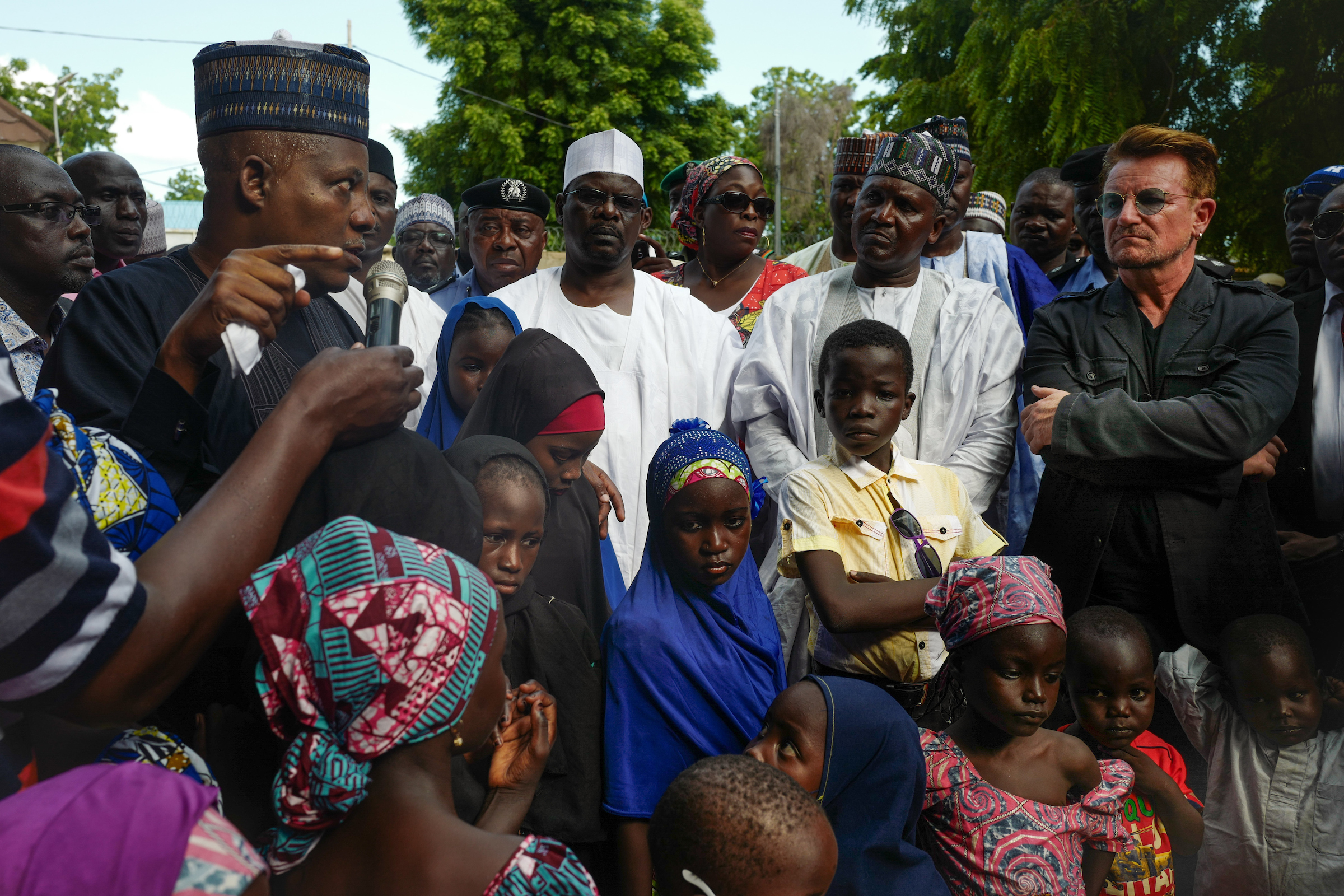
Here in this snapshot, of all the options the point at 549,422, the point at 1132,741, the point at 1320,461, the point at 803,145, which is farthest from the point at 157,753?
the point at 803,145

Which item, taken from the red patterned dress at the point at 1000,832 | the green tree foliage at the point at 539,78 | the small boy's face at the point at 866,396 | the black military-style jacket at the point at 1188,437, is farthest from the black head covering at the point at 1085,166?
the green tree foliage at the point at 539,78

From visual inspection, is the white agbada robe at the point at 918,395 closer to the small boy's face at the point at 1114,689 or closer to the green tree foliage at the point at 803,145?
the small boy's face at the point at 1114,689

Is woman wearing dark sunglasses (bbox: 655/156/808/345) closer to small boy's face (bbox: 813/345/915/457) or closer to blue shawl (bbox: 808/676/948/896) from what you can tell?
small boy's face (bbox: 813/345/915/457)

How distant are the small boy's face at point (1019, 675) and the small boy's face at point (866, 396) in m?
0.81

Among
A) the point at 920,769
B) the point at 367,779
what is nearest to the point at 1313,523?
the point at 920,769

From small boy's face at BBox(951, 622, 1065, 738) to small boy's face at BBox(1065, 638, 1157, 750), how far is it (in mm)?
318

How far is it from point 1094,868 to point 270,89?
9.31 ft

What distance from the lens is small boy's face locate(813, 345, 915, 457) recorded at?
3.17m

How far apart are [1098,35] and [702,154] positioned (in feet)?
26.7

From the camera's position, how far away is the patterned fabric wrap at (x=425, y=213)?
652 centimetres

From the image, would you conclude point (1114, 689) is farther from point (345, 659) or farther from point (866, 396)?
point (345, 659)

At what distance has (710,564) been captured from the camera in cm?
275

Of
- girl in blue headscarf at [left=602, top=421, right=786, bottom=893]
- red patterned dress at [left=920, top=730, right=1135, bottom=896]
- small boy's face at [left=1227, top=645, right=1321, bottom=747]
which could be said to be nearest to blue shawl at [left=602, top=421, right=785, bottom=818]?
girl in blue headscarf at [left=602, top=421, right=786, bottom=893]

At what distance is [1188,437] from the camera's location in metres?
3.00
